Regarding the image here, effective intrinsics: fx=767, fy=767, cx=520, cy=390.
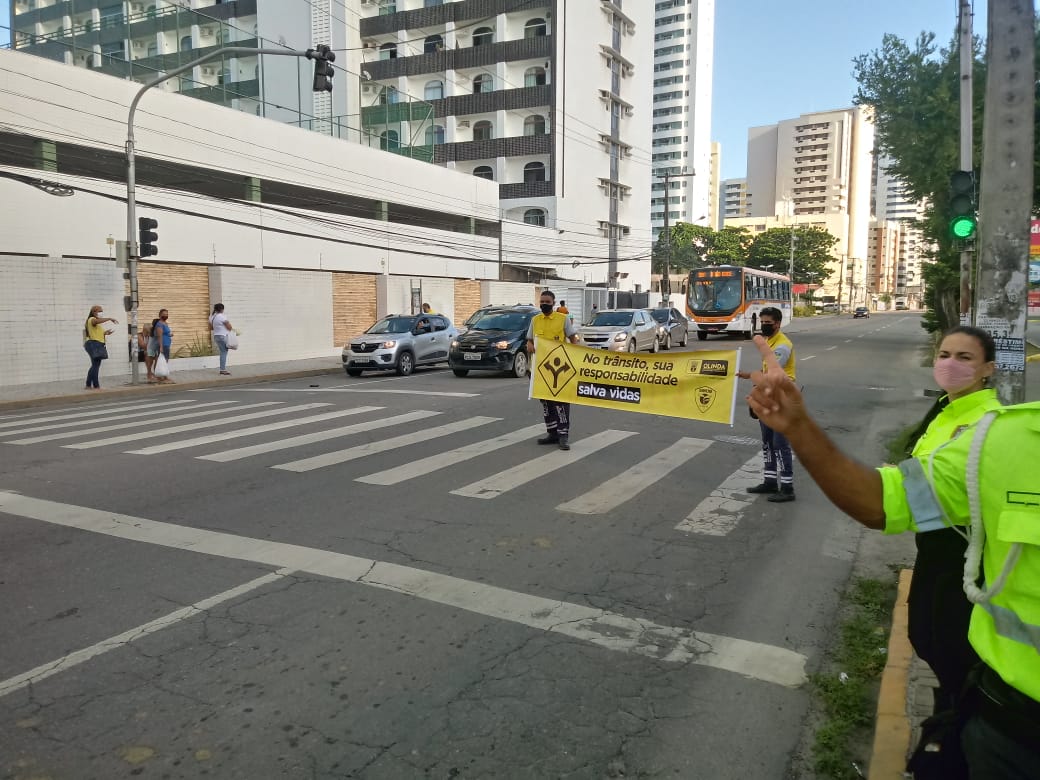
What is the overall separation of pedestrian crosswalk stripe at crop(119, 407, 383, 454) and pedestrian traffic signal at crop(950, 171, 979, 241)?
890cm

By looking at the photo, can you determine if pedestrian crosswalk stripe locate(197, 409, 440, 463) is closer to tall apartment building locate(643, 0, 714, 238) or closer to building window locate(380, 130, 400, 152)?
building window locate(380, 130, 400, 152)

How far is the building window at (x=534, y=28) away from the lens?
52.9 m

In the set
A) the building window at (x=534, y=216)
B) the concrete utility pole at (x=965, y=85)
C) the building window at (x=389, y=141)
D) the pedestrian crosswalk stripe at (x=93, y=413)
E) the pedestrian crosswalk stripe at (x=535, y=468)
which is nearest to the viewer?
the pedestrian crosswalk stripe at (x=535, y=468)

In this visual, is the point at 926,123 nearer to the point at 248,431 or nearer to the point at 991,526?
the point at 248,431

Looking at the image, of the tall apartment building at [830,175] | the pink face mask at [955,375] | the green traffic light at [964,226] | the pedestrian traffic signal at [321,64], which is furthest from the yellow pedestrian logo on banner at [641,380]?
the tall apartment building at [830,175]

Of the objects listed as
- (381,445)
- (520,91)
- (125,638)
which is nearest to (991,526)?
(125,638)

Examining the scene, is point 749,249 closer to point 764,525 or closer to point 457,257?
point 457,257

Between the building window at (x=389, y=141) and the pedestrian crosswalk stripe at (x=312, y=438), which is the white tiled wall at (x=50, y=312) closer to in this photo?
the pedestrian crosswalk stripe at (x=312, y=438)

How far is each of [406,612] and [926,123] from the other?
2819cm

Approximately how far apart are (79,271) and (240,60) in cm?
2415

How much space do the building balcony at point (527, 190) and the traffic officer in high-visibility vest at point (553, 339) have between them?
144 feet

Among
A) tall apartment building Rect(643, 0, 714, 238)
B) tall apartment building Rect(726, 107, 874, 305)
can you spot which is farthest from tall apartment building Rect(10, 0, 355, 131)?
tall apartment building Rect(726, 107, 874, 305)

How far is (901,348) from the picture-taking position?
32.1 meters

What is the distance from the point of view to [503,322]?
19.9 metres
